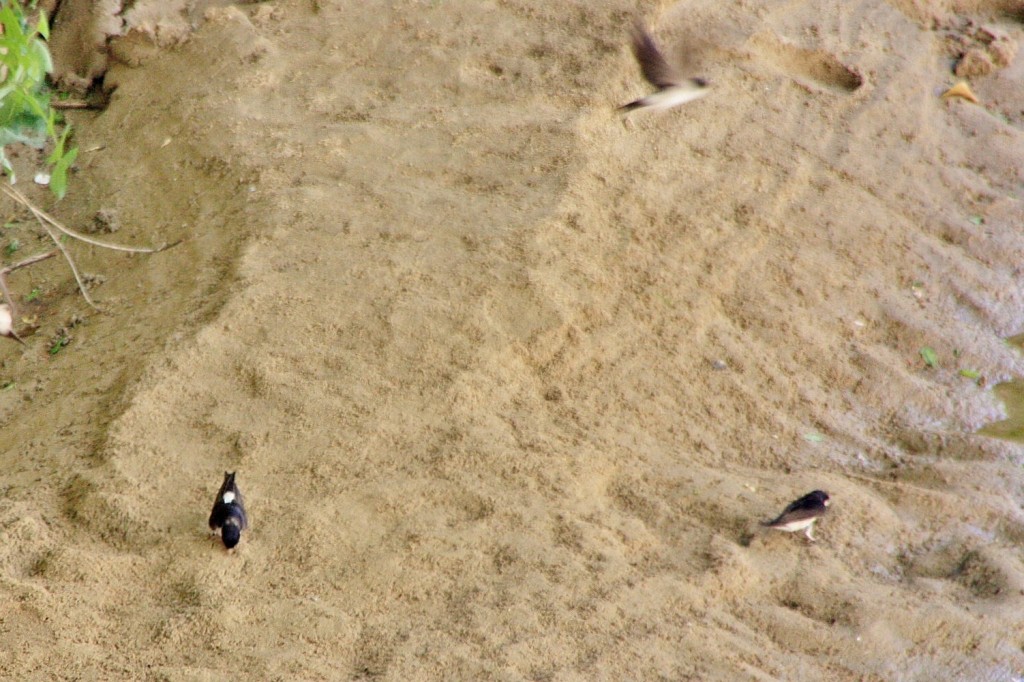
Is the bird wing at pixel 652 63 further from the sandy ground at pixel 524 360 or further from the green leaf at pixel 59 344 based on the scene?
the green leaf at pixel 59 344

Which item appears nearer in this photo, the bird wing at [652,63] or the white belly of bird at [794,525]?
the white belly of bird at [794,525]

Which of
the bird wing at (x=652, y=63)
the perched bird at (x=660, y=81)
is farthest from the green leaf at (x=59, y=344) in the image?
the bird wing at (x=652, y=63)

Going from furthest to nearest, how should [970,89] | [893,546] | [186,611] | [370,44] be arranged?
1. [970,89]
2. [370,44]
3. [893,546]
4. [186,611]

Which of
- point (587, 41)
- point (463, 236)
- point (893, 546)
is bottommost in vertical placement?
point (893, 546)

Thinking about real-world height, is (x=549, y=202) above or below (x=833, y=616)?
above

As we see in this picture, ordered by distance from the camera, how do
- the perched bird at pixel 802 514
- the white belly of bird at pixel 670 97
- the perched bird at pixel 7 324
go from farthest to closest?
the white belly of bird at pixel 670 97 → the perched bird at pixel 7 324 → the perched bird at pixel 802 514

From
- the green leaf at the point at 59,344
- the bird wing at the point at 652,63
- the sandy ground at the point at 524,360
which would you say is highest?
the bird wing at the point at 652,63

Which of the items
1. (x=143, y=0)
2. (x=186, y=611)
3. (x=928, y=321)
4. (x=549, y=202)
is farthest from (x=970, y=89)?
(x=186, y=611)

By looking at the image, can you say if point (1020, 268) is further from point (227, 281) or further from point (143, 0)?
point (143, 0)
